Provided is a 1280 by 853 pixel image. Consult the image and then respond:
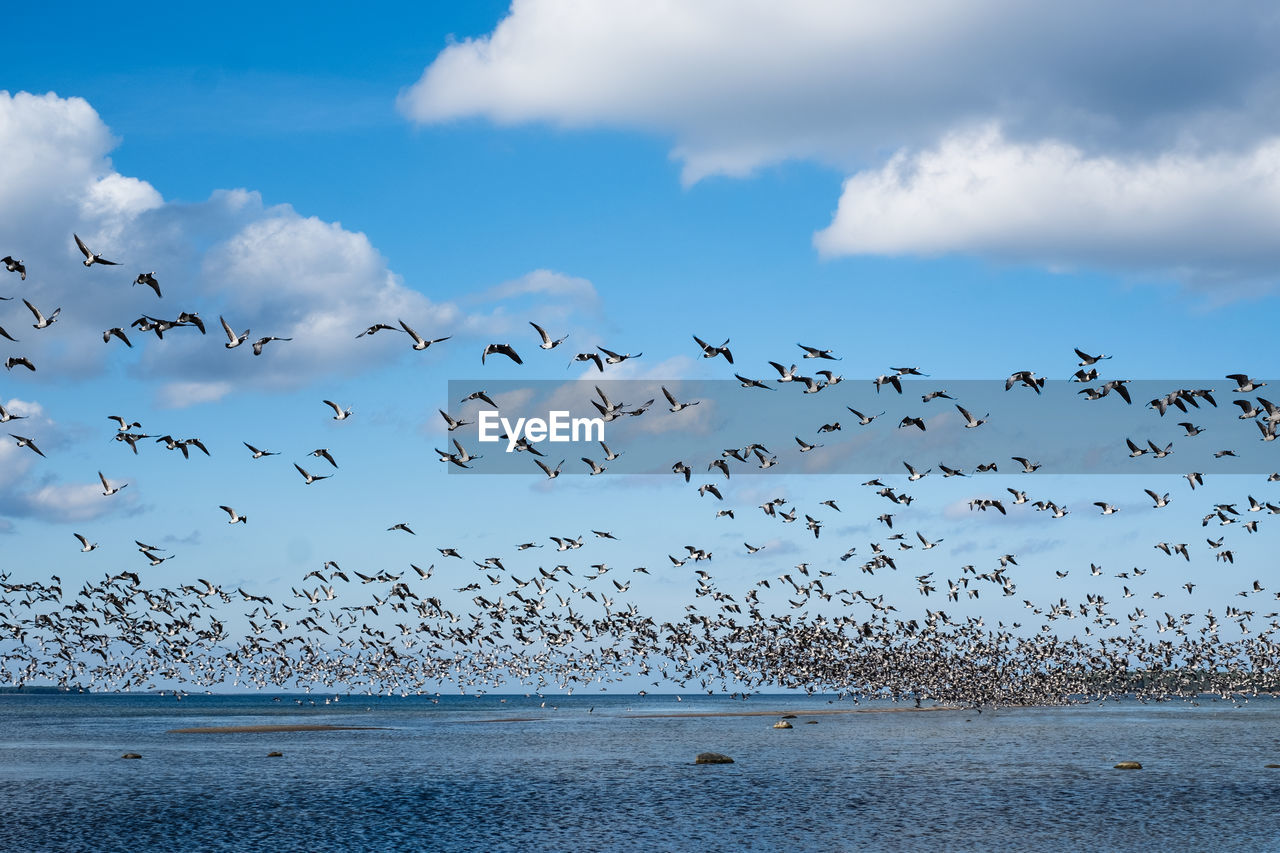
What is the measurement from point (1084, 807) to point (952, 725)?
67.6 meters

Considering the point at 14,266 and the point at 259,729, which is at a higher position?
the point at 14,266

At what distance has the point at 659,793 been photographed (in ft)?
198

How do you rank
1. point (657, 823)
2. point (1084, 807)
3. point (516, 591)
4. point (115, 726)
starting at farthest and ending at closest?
point (115, 726), point (516, 591), point (1084, 807), point (657, 823)

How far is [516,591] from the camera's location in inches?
3841

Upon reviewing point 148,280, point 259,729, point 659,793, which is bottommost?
point 259,729

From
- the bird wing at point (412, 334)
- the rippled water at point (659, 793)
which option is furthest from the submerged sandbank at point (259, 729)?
the bird wing at point (412, 334)

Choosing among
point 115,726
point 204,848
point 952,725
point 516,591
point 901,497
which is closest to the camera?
point 204,848

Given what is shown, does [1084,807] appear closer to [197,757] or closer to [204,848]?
[204,848]

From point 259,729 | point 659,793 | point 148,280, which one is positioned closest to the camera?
point 148,280

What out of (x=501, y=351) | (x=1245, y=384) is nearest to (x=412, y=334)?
(x=501, y=351)

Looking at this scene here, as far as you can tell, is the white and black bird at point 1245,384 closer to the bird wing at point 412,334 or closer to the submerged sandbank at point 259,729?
the bird wing at point 412,334

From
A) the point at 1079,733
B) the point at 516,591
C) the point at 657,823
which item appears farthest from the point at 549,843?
the point at 1079,733

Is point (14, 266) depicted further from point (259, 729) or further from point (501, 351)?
point (259, 729)

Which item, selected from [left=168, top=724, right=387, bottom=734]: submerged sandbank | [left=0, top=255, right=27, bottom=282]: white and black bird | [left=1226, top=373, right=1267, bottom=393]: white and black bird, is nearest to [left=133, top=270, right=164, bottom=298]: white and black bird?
[left=0, top=255, right=27, bottom=282]: white and black bird
